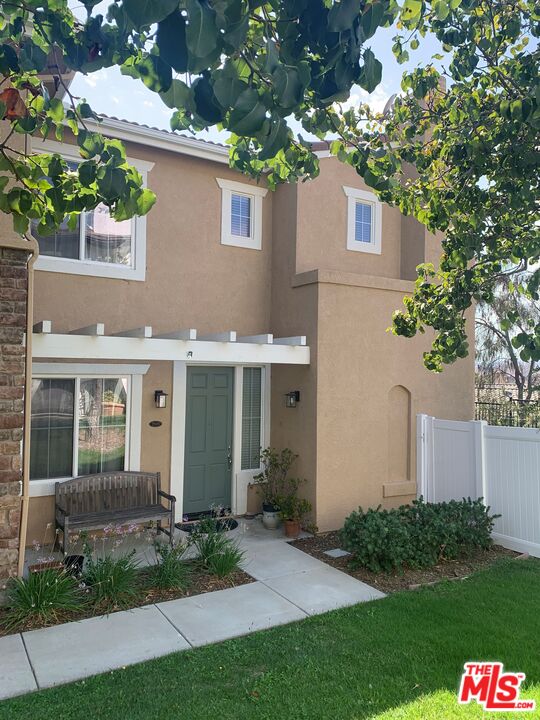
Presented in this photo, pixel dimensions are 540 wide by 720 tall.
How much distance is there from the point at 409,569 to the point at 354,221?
23.0 ft

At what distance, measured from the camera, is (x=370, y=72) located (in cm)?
260

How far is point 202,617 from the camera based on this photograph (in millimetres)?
5988

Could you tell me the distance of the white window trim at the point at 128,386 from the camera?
8.33 meters

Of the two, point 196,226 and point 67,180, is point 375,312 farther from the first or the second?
point 67,180

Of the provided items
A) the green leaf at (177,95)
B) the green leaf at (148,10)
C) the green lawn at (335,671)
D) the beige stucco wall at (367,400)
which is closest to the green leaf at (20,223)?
the green leaf at (177,95)

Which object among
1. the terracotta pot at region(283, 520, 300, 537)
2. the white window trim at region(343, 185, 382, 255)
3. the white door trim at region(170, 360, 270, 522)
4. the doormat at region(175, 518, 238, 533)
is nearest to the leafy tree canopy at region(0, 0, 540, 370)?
the terracotta pot at region(283, 520, 300, 537)

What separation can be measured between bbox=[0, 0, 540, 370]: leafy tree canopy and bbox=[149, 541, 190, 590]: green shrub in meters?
4.27

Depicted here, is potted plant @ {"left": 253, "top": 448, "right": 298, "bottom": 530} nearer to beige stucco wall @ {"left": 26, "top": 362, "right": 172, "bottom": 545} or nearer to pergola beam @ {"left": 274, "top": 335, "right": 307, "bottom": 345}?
beige stucco wall @ {"left": 26, "top": 362, "right": 172, "bottom": 545}

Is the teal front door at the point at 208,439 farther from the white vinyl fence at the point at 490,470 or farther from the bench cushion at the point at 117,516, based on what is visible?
the white vinyl fence at the point at 490,470

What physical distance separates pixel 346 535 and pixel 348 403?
258cm

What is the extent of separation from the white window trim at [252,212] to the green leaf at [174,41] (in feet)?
26.5

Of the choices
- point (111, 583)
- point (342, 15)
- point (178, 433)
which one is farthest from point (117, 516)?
point (342, 15)

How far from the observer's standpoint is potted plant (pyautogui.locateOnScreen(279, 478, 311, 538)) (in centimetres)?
894

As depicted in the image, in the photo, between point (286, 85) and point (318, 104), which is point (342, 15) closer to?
point (286, 85)
